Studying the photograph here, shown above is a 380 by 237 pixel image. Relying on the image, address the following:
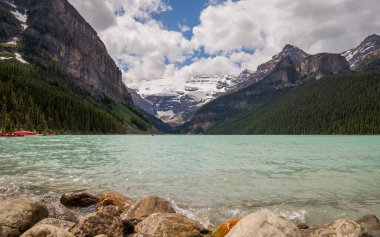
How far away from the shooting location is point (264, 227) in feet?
32.9

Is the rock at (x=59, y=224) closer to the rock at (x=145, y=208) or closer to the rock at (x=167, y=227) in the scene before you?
the rock at (x=145, y=208)

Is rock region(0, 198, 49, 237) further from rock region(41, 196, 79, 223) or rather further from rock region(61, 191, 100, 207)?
rock region(61, 191, 100, 207)

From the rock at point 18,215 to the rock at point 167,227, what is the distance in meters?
3.97

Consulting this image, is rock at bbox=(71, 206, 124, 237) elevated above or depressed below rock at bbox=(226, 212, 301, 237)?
below

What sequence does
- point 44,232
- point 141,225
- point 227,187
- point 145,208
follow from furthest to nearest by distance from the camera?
point 227,187
point 145,208
point 141,225
point 44,232

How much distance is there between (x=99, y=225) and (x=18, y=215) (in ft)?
9.53

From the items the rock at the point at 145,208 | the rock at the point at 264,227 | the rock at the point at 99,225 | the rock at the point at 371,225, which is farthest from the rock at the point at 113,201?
the rock at the point at 371,225

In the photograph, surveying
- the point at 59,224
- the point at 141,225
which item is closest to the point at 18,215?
the point at 59,224

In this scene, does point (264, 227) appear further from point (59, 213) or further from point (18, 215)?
point (59, 213)

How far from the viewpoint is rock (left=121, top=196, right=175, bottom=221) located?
15023 mm

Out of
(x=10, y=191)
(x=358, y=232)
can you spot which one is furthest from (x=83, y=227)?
(x=10, y=191)

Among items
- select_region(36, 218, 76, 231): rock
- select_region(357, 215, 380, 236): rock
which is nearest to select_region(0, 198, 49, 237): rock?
select_region(36, 218, 76, 231): rock

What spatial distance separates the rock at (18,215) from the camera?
11461 millimetres

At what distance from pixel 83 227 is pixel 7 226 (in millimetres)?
2513
